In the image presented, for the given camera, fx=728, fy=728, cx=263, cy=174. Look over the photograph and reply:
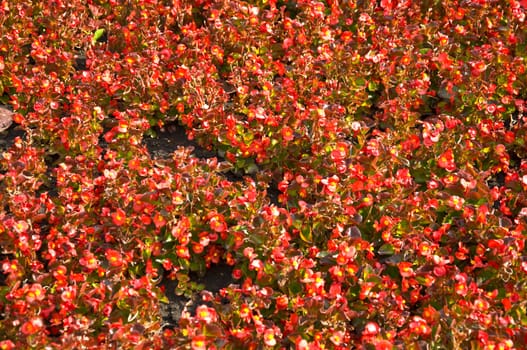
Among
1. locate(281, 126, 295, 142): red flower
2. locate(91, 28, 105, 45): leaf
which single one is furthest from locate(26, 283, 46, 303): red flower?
locate(91, 28, 105, 45): leaf

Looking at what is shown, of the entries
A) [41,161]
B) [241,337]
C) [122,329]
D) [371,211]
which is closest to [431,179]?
[371,211]

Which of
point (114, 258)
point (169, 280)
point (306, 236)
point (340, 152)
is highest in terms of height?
point (340, 152)

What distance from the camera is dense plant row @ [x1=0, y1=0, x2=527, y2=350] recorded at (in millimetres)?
3750

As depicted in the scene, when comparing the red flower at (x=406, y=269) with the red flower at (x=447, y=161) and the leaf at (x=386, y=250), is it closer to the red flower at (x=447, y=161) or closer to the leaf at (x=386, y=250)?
the leaf at (x=386, y=250)

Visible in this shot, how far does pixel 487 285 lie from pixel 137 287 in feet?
6.29

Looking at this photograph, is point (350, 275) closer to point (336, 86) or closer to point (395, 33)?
point (336, 86)

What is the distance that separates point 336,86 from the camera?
204 inches

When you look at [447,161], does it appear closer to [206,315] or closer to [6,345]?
[206,315]

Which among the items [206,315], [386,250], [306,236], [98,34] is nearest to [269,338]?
[206,315]

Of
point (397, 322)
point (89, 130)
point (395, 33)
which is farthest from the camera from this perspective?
point (395, 33)

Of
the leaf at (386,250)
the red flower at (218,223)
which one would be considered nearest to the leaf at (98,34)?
the red flower at (218,223)

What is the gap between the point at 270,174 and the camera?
462cm

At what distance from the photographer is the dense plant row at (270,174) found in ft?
12.3

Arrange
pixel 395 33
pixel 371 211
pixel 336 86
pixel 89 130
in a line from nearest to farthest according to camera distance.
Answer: pixel 371 211, pixel 89 130, pixel 336 86, pixel 395 33
